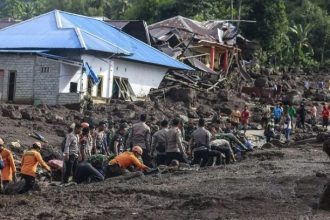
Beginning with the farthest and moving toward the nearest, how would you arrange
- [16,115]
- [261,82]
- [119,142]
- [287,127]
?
[261,82]
[287,127]
[16,115]
[119,142]

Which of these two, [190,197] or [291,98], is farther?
→ [291,98]

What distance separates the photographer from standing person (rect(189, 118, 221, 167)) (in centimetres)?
1858

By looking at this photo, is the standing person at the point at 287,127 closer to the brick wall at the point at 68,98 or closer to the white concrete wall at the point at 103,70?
the brick wall at the point at 68,98

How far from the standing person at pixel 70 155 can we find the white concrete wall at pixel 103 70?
1788 centimetres

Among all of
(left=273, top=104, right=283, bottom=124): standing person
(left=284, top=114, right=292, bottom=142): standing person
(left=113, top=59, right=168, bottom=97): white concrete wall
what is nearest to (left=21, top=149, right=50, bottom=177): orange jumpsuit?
(left=284, top=114, right=292, bottom=142): standing person

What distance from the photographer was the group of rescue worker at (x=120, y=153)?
15578 millimetres

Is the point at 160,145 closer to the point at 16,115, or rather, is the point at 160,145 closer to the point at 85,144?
the point at 85,144

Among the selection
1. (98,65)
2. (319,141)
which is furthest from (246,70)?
(319,141)

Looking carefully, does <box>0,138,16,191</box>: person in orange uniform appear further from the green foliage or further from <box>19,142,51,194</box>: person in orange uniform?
the green foliage

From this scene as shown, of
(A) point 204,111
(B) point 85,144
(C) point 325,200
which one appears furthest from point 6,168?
(A) point 204,111

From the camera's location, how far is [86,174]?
16.7m

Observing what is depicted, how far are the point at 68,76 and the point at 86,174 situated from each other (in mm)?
18389

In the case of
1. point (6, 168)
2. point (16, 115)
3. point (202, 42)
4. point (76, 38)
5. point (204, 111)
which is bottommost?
point (6, 168)

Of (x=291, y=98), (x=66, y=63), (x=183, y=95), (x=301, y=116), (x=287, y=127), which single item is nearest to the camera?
(x=287, y=127)
